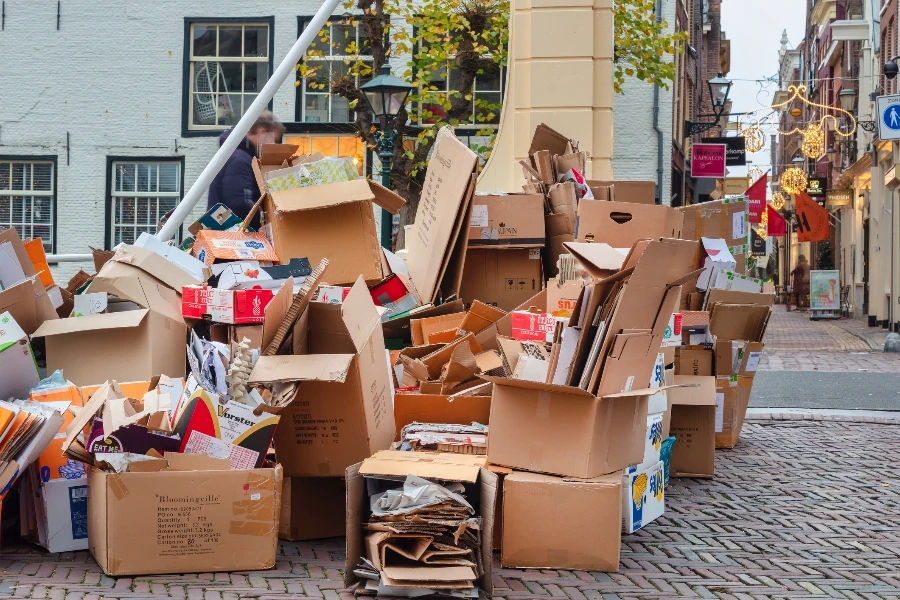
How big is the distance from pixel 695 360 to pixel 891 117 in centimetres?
893

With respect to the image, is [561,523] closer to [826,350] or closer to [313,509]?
[313,509]

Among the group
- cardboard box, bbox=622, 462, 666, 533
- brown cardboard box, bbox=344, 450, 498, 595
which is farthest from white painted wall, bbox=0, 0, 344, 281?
brown cardboard box, bbox=344, 450, 498, 595

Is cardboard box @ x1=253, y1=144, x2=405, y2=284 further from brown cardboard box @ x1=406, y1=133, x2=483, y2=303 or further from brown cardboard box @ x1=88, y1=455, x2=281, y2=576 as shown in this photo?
brown cardboard box @ x1=88, y1=455, x2=281, y2=576

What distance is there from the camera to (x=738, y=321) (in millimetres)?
6875

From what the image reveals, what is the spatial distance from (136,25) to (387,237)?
9549mm

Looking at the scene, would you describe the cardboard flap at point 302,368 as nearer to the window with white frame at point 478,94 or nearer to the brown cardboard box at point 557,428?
the brown cardboard box at point 557,428

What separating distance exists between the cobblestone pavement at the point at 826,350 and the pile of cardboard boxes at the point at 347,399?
756 cm

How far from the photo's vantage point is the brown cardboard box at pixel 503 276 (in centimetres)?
636

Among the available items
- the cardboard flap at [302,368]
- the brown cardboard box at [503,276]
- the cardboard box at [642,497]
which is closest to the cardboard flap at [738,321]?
the brown cardboard box at [503,276]

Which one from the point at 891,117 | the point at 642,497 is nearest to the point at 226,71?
the point at 891,117

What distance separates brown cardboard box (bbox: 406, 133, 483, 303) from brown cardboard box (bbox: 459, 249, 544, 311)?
287 millimetres

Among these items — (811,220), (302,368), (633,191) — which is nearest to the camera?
(302,368)

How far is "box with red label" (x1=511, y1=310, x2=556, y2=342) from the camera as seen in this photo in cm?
484

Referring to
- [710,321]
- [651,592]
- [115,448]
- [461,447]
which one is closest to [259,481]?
[115,448]
